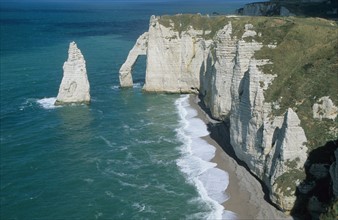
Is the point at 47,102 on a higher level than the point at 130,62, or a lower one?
lower

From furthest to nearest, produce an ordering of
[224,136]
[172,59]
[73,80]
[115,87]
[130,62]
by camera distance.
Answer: [115,87] < [130,62] < [172,59] < [73,80] < [224,136]

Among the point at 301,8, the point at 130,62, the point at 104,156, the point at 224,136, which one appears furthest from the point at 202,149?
the point at 301,8

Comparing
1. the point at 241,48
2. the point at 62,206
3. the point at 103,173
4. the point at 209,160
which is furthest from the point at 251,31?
the point at 62,206

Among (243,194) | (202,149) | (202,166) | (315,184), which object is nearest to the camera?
(315,184)

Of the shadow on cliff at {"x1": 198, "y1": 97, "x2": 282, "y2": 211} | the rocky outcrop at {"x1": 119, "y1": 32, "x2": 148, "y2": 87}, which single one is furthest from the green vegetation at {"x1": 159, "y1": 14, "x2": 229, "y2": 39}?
the shadow on cliff at {"x1": 198, "y1": 97, "x2": 282, "y2": 211}

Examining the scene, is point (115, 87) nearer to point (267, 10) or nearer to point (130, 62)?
point (130, 62)

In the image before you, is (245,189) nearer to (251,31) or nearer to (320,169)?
(320,169)
